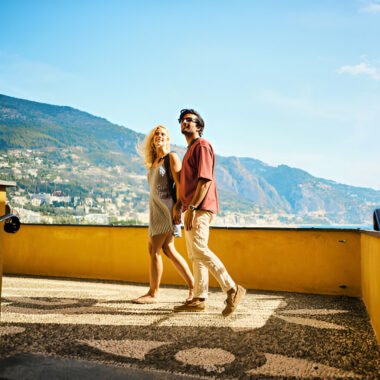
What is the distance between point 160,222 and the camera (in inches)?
167

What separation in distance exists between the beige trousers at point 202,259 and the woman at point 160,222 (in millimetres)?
456

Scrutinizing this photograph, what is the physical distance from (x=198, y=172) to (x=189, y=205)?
274mm

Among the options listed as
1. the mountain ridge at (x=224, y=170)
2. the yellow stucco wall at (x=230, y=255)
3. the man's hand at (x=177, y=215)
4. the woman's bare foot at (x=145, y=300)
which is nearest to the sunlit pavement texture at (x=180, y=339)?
the woman's bare foot at (x=145, y=300)

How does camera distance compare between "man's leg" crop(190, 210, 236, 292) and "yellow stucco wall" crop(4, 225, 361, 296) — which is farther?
"yellow stucco wall" crop(4, 225, 361, 296)

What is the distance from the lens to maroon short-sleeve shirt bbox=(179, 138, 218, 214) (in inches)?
148

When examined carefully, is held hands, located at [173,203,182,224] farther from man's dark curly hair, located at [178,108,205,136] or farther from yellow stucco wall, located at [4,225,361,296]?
yellow stucco wall, located at [4,225,361,296]

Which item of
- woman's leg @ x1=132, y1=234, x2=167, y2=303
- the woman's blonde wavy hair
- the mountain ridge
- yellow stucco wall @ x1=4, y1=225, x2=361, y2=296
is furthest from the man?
the mountain ridge

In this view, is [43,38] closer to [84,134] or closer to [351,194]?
[84,134]

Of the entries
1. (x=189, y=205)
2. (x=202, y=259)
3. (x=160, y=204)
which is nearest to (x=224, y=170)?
(x=160, y=204)

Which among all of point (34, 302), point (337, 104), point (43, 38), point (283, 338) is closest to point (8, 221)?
point (283, 338)

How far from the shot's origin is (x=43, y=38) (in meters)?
123

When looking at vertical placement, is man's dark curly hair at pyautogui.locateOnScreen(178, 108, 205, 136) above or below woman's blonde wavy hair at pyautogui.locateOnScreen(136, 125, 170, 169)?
above

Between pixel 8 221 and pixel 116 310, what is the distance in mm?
1816

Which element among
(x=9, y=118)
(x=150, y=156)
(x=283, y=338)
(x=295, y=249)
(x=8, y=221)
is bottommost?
(x=283, y=338)
